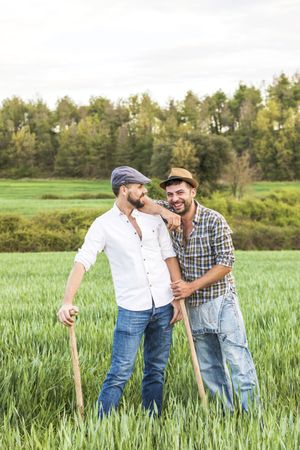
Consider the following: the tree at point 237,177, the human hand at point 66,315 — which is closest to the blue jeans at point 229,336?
the human hand at point 66,315

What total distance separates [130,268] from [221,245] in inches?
24.2

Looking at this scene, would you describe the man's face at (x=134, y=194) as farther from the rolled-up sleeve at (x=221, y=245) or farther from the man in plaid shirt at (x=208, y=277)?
the rolled-up sleeve at (x=221, y=245)

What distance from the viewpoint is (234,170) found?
5088 cm

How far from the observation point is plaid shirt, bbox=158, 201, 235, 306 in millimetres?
4066

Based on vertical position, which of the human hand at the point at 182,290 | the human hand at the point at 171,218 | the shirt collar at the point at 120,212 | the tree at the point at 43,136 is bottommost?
the human hand at the point at 182,290

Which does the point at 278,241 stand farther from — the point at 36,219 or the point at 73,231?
the point at 36,219

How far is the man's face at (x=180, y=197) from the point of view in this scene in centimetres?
403

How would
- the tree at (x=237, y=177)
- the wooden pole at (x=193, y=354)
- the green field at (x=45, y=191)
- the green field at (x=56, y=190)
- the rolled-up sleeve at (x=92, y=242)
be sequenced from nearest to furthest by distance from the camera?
the wooden pole at (x=193, y=354), the rolled-up sleeve at (x=92, y=242), the green field at (x=45, y=191), the green field at (x=56, y=190), the tree at (x=237, y=177)

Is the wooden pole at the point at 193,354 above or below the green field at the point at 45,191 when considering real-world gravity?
above

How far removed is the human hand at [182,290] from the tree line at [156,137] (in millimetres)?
45122

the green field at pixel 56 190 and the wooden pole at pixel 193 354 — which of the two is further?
the green field at pixel 56 190

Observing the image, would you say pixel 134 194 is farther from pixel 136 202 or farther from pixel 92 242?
pixel 92 242

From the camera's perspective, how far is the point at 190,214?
4109 millimetres

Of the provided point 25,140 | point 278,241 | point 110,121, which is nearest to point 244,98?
point 110,121
